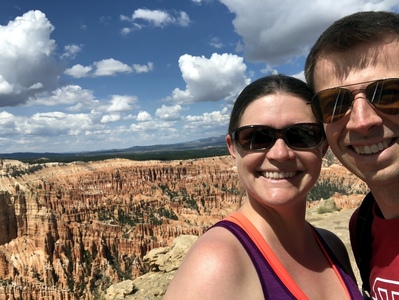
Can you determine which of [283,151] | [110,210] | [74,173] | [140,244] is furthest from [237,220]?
[74,173]

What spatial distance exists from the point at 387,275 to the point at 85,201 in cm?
6432

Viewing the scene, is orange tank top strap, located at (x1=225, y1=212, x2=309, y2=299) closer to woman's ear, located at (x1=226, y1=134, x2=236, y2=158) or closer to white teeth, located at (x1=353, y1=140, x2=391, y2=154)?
woman's ear, located at (x1=226, y1=134, x2=236, y2=158)

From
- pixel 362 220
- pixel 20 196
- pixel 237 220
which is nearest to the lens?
pixel 237 220

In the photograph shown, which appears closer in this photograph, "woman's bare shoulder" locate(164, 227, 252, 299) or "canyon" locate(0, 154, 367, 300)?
"woman's bare shoulder" locate(164, 227, 252, 299)

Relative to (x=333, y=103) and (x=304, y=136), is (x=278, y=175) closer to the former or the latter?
(x=304, y=136)

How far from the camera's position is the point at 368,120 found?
184cm

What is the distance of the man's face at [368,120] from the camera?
182 cm

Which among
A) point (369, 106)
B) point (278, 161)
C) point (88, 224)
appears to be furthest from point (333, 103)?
point (88, 224)

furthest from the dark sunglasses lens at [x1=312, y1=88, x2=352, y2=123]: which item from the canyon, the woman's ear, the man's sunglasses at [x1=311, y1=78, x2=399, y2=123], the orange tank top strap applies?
the canyon

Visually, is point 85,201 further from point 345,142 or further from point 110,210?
point 345,142

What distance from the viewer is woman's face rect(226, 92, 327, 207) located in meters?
2.03

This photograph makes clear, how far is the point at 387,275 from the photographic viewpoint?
206 centimetres

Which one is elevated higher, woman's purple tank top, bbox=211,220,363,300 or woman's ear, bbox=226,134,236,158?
woman's ear, bbox=226,134,236,158

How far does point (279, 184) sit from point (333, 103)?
1.78 feet
